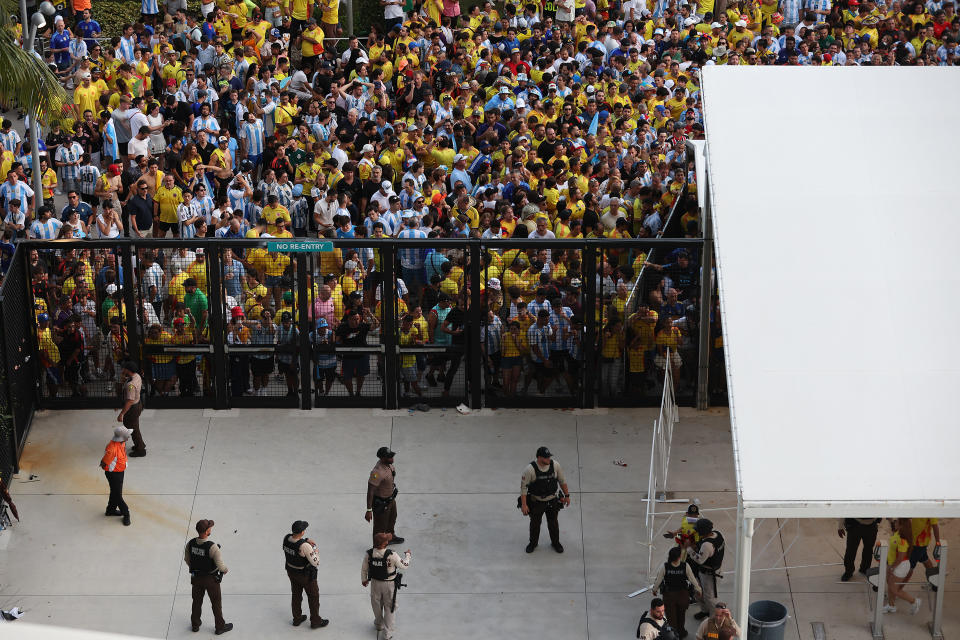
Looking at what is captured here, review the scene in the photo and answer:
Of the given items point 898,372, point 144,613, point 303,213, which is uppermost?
point 303,213

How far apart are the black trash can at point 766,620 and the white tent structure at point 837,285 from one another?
2.07ft

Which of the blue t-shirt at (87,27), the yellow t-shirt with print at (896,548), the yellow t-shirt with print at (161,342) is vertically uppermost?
the blue t-shirt at (87,27)

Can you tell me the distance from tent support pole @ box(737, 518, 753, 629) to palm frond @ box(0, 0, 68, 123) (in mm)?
10525

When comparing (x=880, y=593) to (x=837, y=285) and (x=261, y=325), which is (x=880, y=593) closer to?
(x=837, y=285)

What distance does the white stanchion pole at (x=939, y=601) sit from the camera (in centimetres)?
1256

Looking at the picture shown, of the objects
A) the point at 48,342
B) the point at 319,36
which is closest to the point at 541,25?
the point at 319,36

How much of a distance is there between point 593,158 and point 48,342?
9182 millimetres

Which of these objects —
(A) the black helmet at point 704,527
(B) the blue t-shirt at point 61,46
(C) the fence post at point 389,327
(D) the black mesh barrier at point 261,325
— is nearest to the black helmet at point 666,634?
(A) the black helmet at point 704,527

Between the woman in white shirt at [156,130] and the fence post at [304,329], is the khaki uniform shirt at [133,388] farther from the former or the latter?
the woman in white shirt at [156,130]

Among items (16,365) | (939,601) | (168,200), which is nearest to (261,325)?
(16,365)

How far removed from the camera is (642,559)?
14.2m

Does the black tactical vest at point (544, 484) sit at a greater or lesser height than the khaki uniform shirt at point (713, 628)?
greater

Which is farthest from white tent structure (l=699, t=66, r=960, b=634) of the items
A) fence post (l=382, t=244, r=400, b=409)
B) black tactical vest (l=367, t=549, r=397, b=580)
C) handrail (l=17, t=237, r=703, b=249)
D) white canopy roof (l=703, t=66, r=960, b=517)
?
fence post (l=382, t=244, r=400, b=409)

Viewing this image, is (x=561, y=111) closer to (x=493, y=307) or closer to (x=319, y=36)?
(x=319, y=36)
